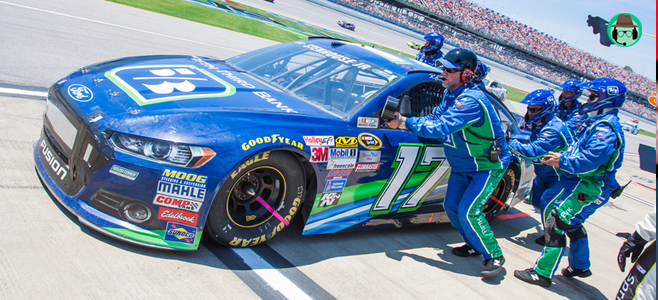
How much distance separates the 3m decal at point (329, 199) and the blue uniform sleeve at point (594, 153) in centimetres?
202

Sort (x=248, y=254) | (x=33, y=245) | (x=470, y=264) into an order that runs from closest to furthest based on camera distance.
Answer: (x=33, y=245), (x=248, y=254), (x=470, y=264)

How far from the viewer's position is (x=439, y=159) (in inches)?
163

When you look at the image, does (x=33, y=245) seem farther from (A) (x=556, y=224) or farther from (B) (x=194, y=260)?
(A) (x=556, y=224)

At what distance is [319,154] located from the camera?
10.6 feet

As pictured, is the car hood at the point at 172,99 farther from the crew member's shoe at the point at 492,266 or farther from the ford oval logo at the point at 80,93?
the crew member's shoe at the point at 492,266

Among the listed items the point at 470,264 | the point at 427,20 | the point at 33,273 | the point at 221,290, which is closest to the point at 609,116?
the point at 470,264

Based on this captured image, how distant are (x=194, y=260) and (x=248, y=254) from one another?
0.39 meters

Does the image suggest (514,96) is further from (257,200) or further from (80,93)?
(80,93)

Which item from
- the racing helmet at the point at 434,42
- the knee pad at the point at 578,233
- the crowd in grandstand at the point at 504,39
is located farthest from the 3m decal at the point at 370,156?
the crowd in grandstand at the point at 504,39

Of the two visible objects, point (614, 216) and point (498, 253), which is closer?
point (498, 253)

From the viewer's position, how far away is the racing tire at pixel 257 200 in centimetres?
295

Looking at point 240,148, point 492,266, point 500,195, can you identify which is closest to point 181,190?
point 240,148

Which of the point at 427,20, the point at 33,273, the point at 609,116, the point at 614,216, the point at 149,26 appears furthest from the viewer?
Result: the point at 427,20

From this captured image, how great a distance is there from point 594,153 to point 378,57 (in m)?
2.04
